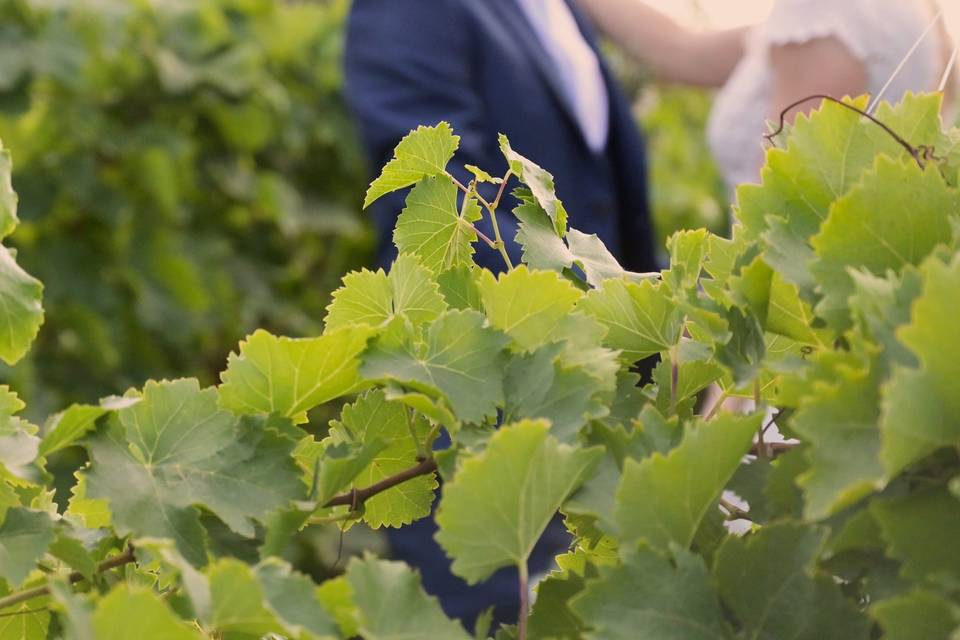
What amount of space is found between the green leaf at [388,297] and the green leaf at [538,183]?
0.09 metres

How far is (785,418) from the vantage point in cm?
75

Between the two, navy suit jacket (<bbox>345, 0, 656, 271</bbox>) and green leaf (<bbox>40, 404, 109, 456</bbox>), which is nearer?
green leaf (<bbox>40, 404, 109, 456</bbox>)

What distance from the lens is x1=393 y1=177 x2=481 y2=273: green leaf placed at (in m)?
0.83

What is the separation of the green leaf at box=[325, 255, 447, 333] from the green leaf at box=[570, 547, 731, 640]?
209 mm

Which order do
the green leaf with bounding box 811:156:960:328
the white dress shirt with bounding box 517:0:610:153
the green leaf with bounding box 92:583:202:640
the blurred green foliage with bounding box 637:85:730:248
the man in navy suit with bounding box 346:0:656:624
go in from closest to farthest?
the green leaf with bounding box 92:583:202:640 → the green leaf with bounding box 811:156:960:328 → the man in navy suit with bounding box 346:0:656:624 → the white dress shirt with bounding box 517:0:610:153 → the blurred green foliage with bounding box 637:85:730:248

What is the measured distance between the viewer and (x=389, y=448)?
79 cm

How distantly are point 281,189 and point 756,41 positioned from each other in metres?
2.01

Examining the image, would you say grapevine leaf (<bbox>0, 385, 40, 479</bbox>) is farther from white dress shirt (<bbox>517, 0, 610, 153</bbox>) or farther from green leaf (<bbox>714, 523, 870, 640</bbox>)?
white dress shirt (<bbox>517, 0, 610, 153</bbox>)

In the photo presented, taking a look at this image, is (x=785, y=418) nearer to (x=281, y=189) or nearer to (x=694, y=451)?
(x=694, y=451)

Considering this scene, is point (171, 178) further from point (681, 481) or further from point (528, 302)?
point (681, 481)

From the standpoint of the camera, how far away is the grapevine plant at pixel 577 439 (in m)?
0.56

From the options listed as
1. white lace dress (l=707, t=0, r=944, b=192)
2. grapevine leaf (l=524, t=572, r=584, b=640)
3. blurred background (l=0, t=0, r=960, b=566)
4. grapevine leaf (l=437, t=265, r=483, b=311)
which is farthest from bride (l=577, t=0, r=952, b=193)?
grapevine leaf (l=524, t=572, r=584, b=640)

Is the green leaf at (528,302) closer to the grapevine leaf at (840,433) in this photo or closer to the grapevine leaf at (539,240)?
the grapevine leaf at (539,240)

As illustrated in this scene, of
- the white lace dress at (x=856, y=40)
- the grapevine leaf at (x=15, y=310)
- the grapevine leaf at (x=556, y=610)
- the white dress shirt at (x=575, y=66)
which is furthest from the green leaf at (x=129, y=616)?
the white dress shirt at (x=575, y=66)
